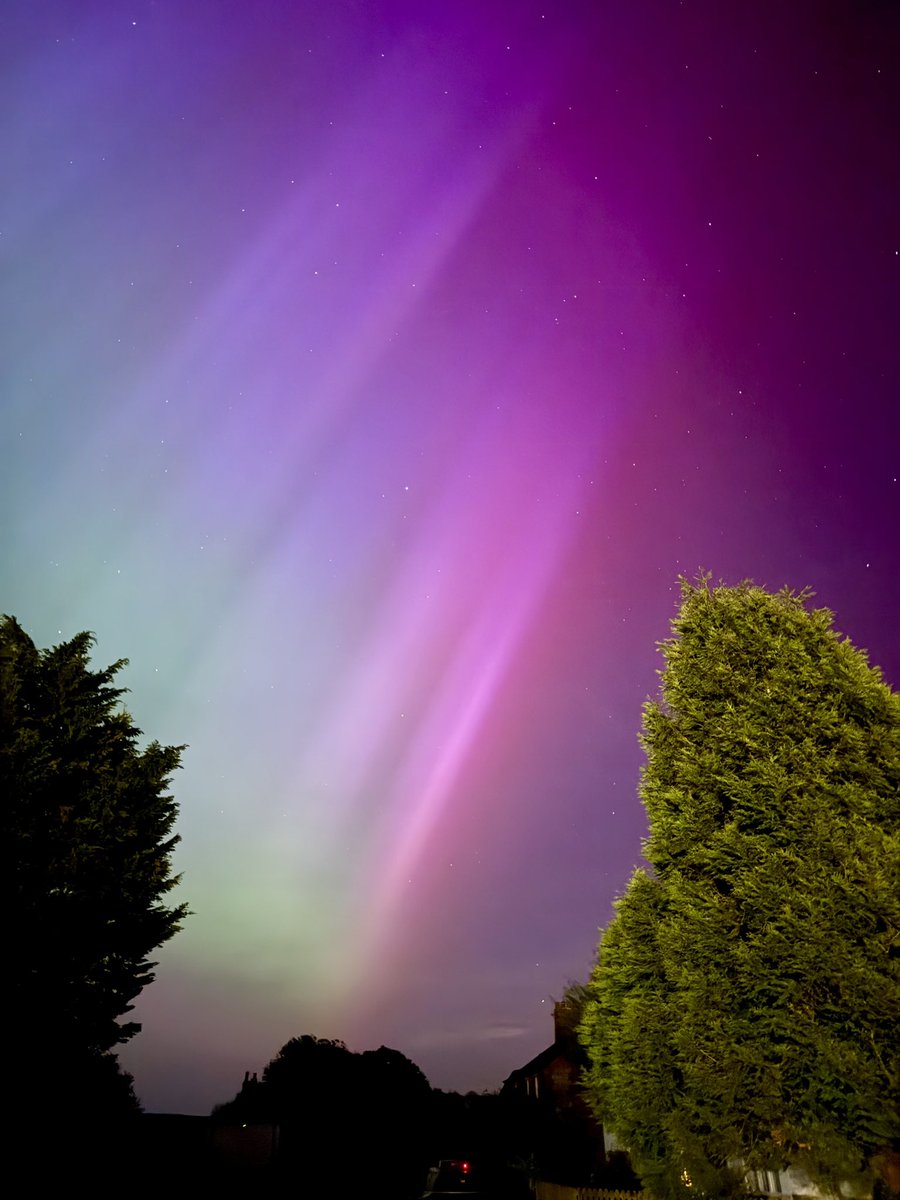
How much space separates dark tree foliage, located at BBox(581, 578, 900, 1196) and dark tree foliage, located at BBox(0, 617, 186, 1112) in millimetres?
12400

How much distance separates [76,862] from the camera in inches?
694

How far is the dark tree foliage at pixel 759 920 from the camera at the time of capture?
10.9 metres

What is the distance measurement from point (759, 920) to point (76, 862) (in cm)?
1526

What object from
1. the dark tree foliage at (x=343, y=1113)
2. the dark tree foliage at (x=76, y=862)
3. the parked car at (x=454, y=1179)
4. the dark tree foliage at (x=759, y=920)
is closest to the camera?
the dark tree foliage at (x=759, y=920)

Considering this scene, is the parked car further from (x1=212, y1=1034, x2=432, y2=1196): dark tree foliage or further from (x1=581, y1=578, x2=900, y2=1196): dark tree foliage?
(x1=581, y1=578, x2=900, y2=1196): dark tree foliage

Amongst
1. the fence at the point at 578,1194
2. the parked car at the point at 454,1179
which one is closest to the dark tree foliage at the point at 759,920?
the fence at the point at 578,1194

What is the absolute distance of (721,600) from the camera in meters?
15.9

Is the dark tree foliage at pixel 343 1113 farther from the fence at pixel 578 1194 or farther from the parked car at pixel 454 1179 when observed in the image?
the fence at pixel 578 1194

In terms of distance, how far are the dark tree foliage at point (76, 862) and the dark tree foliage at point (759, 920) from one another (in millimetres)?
12400

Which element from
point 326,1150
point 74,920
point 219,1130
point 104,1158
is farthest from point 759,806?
point 326,1150

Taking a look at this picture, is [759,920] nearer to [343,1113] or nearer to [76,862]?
[76,862]

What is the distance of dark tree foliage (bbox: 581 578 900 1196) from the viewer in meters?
10.9

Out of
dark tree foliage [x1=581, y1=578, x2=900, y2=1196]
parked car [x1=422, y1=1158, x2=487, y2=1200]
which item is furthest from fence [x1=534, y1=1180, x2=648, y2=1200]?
parked car [x1=422, y1=1158, x2=487, y2=1200]

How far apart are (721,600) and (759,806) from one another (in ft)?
15.7
